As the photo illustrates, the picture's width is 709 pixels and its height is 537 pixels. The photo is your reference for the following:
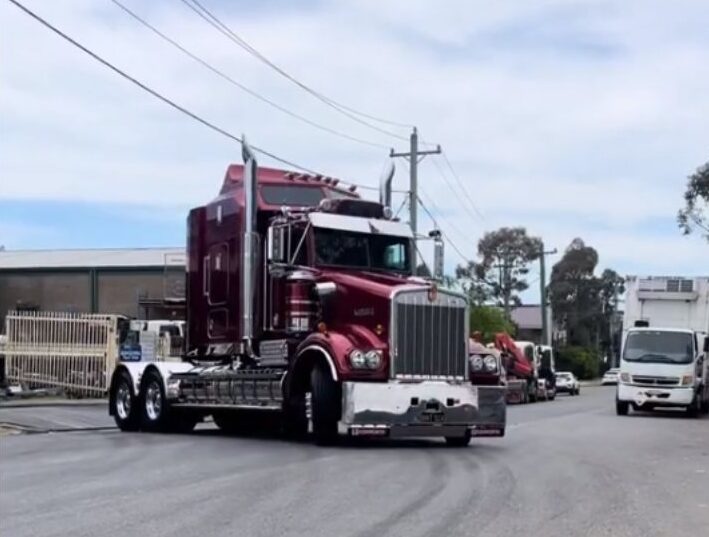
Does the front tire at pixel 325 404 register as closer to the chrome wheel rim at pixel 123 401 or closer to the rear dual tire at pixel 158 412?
the rear dual tire at pixel 158 412

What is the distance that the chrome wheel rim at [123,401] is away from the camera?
21.8 m

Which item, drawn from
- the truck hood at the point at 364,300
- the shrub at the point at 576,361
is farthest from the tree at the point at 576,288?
the truck hood at the point at 364,300

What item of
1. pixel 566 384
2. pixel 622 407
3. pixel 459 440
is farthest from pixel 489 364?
pixel 566 384

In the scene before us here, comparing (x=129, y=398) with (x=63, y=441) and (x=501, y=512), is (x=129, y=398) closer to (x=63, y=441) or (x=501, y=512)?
(x=63, y=441)

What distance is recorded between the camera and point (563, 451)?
1714cm

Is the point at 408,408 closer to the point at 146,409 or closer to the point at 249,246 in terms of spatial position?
the point at 249,246

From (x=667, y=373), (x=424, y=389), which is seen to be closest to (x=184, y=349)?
(x=424, y=389)

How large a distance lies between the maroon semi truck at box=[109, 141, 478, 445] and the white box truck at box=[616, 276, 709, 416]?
41.3 ft

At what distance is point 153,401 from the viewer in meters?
21.2

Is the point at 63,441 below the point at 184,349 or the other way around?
below

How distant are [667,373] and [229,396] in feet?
46.5

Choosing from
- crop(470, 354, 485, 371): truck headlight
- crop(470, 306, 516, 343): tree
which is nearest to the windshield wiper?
crop(470, 354, 485, 371): truck headlight

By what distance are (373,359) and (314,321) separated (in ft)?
4.23

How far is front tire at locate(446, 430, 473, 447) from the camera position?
17.8 metres
